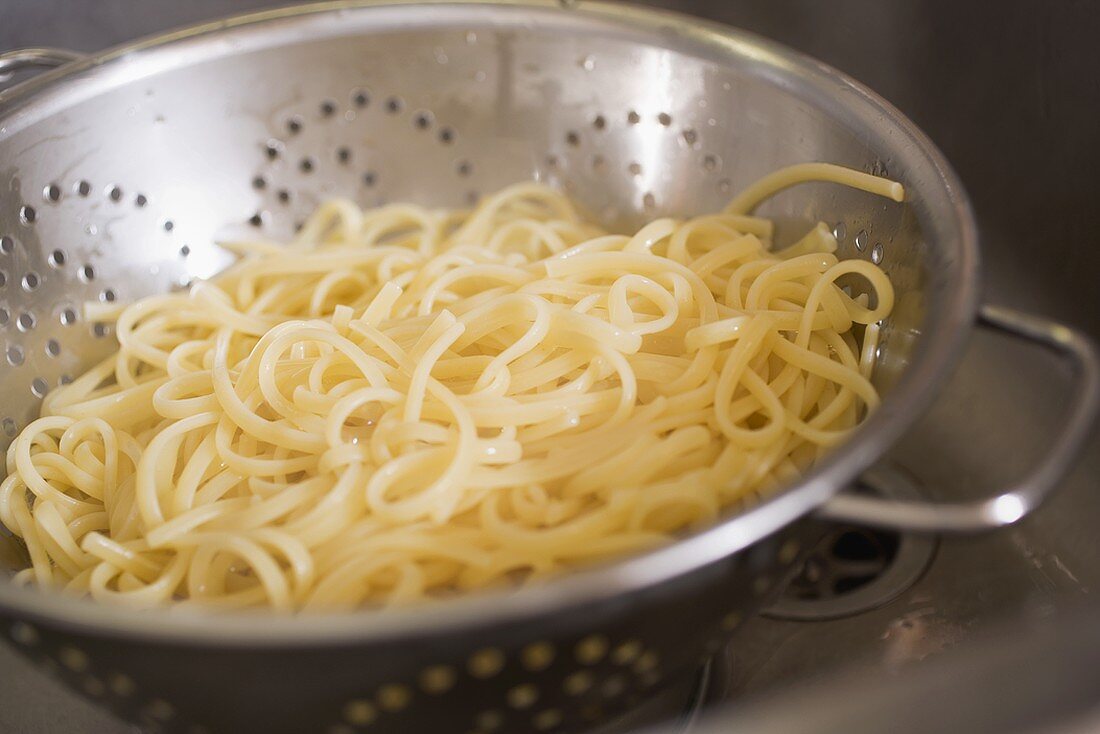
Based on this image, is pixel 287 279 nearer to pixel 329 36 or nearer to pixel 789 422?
pixel 329 36

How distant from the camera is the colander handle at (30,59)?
1246 mm

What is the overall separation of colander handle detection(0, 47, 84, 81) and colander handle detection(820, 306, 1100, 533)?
1.12m

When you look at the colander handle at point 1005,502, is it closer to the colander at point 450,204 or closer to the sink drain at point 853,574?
the colander at point 450,204

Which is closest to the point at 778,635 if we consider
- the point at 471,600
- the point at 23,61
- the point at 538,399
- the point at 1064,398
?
the point at 538,399

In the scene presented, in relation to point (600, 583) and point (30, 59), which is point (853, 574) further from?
point (30, 59)

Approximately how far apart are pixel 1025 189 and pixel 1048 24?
0.77 ft

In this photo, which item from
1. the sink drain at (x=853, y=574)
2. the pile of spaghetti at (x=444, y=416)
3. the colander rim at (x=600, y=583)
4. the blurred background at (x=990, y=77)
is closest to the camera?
the colander rim at (x=600, y=583)

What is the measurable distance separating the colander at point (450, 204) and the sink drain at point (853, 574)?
14.2 inches

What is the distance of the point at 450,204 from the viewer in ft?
4.90

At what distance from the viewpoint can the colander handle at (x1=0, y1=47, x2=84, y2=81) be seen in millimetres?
1246

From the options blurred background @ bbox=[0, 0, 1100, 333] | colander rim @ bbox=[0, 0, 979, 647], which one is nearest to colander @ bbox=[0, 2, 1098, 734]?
colander rim @ bbox=[0, 0, 979, 647]

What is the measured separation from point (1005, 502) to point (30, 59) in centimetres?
126

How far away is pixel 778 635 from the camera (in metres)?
1.22

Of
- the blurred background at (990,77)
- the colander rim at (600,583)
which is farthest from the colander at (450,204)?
the blurred background at (990,77)
